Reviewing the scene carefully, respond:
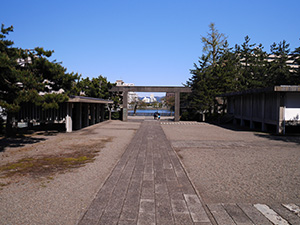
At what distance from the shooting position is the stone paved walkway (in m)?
4.12

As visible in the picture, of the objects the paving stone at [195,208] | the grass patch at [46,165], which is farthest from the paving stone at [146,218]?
the grass patch at [46,165]

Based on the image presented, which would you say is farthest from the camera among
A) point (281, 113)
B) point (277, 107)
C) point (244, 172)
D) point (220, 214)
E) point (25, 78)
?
point (277, 107)

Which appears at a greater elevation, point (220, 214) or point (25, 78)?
point (25, 78)

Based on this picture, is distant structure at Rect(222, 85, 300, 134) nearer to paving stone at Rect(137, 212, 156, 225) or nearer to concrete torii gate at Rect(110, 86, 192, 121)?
concrete torii gate at Rect(110, 86, 192, 121)

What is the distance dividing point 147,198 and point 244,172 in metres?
3.66

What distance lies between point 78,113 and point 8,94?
9314 millimetres

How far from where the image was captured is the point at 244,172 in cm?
716

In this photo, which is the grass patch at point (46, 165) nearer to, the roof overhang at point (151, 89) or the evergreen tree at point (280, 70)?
the roof overhang at point (151, 89)

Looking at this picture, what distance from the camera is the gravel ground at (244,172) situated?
5277 mm

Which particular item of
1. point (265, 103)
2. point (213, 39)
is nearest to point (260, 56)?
point (213, 39)

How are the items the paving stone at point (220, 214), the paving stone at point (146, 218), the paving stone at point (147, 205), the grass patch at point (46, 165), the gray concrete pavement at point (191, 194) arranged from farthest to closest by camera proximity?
the grass patch at point (46, 165), the paving stone at point (147, 205), the gray concrete pavement at point (191, 194), the paving stone at point (220, 214), the paving stone at point (146, 218)

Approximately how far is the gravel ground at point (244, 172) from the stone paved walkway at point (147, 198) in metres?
0.50

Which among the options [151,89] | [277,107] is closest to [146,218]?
[277,107]

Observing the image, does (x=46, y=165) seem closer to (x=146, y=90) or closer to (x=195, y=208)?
(x=195, y=208)
